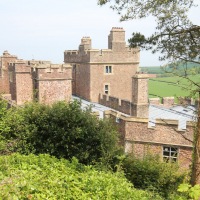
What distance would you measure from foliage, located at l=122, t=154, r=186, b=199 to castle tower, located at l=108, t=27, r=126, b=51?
14922 millimetres

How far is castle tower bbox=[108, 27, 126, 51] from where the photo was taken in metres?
26.3

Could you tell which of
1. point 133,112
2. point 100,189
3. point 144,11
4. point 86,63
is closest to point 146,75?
point 133,112

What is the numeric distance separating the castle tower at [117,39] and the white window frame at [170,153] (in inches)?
522

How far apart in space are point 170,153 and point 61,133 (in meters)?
6.34

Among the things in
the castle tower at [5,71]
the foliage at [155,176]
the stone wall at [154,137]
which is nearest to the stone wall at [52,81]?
the stone wall at [154,137]

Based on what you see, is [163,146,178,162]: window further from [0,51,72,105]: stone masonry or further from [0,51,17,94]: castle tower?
[0,51,17,94]: castle tower

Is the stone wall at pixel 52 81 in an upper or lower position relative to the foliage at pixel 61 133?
upper

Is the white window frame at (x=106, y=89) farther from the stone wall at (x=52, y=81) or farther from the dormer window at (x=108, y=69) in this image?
the stone wall at (x=52, y=81)

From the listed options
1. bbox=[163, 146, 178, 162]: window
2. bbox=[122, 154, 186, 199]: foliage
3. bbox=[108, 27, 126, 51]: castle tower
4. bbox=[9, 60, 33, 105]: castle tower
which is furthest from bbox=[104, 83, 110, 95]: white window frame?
bbox=[122, 154, 186, 199]: foliage

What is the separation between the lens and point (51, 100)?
68.8ft

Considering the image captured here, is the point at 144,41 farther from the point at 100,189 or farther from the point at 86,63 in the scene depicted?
the point at 86,63

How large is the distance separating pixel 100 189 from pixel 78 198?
2.99 feet

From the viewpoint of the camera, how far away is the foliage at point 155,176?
13.1 metres

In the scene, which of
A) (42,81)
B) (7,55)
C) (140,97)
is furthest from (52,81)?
A: (7,55)
